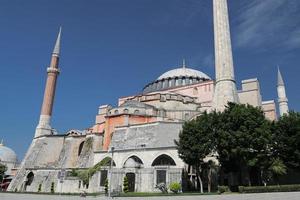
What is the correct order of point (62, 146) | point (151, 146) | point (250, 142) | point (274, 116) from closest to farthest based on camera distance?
point (250, 142) → point (151, 146) → point (274, 116) → point (62, 146)

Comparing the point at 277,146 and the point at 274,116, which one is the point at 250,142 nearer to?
the point at 277,146

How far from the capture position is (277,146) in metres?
17.9

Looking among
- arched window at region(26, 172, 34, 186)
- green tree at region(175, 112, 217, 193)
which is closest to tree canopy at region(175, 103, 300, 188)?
green tree at region(175, 112, 217, 193)

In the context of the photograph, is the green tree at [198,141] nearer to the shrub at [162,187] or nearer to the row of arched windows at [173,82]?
the shrub at [162,187]

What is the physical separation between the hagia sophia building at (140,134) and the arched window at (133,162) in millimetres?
97

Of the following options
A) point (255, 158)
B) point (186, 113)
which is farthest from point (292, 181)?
point (186, 113)

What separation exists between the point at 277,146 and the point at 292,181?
3.95 m

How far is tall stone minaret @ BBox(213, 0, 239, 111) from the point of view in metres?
23.2

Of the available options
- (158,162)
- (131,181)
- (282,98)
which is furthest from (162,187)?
(282,98)

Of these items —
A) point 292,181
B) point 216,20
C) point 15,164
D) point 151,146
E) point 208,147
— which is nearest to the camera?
point 208,147

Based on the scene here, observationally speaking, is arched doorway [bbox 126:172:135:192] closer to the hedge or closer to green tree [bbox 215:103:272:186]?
green tree [bbox 215:103:272:186]

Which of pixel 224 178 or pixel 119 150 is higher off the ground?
pixel 119 150

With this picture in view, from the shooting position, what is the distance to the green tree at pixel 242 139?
1648cm

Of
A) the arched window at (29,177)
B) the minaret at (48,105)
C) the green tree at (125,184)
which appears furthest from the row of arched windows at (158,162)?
the minaret at (48,105)
